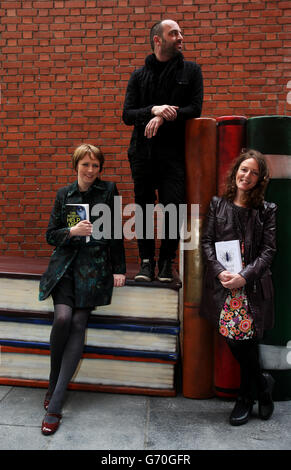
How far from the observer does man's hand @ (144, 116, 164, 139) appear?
91.3 inches

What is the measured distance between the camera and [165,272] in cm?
253

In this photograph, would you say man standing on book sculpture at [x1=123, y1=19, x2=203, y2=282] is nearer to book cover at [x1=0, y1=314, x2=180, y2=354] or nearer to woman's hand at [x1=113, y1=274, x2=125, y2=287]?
woman's hand at [x1=113, y1=274, x2=125, y2=287]

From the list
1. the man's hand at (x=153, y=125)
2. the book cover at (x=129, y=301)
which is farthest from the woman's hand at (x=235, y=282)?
the man's hand at (x=153, y=125)

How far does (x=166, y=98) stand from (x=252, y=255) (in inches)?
44.3

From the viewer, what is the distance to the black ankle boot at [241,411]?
2164 millimetres

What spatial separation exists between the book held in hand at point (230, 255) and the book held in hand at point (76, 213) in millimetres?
787

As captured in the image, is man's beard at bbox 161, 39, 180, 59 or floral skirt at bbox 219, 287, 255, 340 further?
man's beard at bbox 161, 39, 180, 59

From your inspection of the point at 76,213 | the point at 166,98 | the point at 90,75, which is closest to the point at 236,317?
the point at 76,213

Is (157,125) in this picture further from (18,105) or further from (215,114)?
(18,105)

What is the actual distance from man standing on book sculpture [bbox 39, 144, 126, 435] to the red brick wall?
1.50m

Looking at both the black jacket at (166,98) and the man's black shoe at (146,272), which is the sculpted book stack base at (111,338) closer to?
the man's black shoe at (146,272)

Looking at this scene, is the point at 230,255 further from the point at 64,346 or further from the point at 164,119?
the point at 64,346

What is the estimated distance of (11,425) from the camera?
2.12 m

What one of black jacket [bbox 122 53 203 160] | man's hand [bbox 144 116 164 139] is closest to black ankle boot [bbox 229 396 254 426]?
black jacket [bbox 122 53 203 160]
